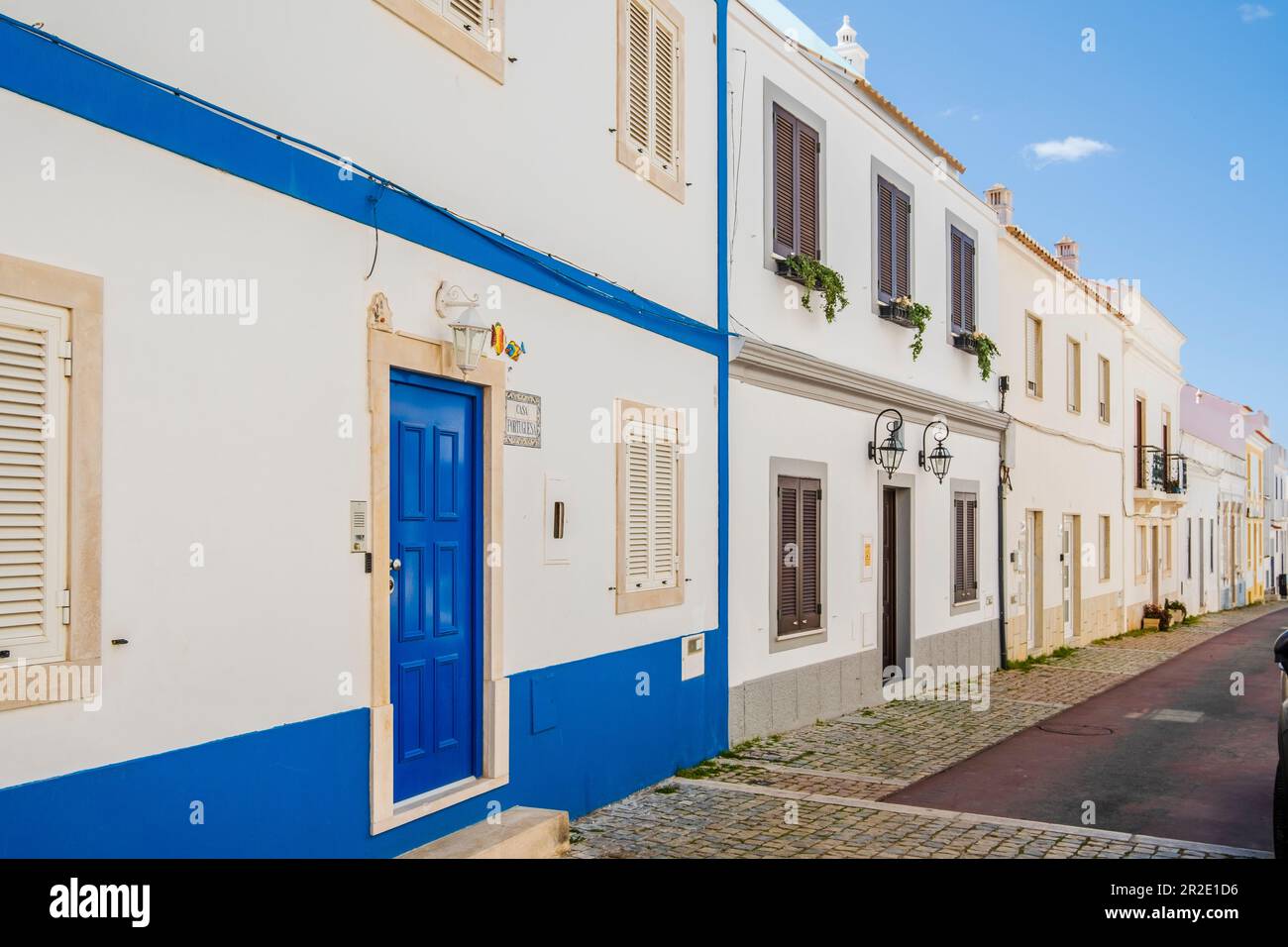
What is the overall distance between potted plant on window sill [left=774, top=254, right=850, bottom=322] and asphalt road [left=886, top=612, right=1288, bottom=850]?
15.4 feet

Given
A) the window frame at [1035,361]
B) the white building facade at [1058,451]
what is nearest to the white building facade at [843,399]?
the white building facade at [1058,451]

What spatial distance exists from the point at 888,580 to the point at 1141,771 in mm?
4346

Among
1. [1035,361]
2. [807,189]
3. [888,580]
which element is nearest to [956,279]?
[1035,361]

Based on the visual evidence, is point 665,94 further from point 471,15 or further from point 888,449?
point 888,449

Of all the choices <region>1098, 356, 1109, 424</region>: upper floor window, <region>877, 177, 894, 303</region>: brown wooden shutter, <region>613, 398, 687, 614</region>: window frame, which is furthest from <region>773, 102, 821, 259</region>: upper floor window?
<region>1098, 356, 1109, 424</region>: upper floor window

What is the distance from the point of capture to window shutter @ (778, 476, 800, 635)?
11055mm

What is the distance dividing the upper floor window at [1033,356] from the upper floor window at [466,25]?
13826mm

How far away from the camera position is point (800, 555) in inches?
449

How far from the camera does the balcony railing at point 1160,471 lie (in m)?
26.9

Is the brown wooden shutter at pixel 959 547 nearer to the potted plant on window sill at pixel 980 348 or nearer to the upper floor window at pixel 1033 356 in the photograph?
the potted plant on window sill at pixel 980 348

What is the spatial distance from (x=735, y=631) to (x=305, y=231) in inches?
232

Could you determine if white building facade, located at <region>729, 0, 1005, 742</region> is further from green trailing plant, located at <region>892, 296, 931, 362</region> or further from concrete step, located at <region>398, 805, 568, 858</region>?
concrete step, located at <region>398, 805, 568, 858</region>

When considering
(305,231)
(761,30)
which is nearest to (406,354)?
(305,231)

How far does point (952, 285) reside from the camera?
15.7m
